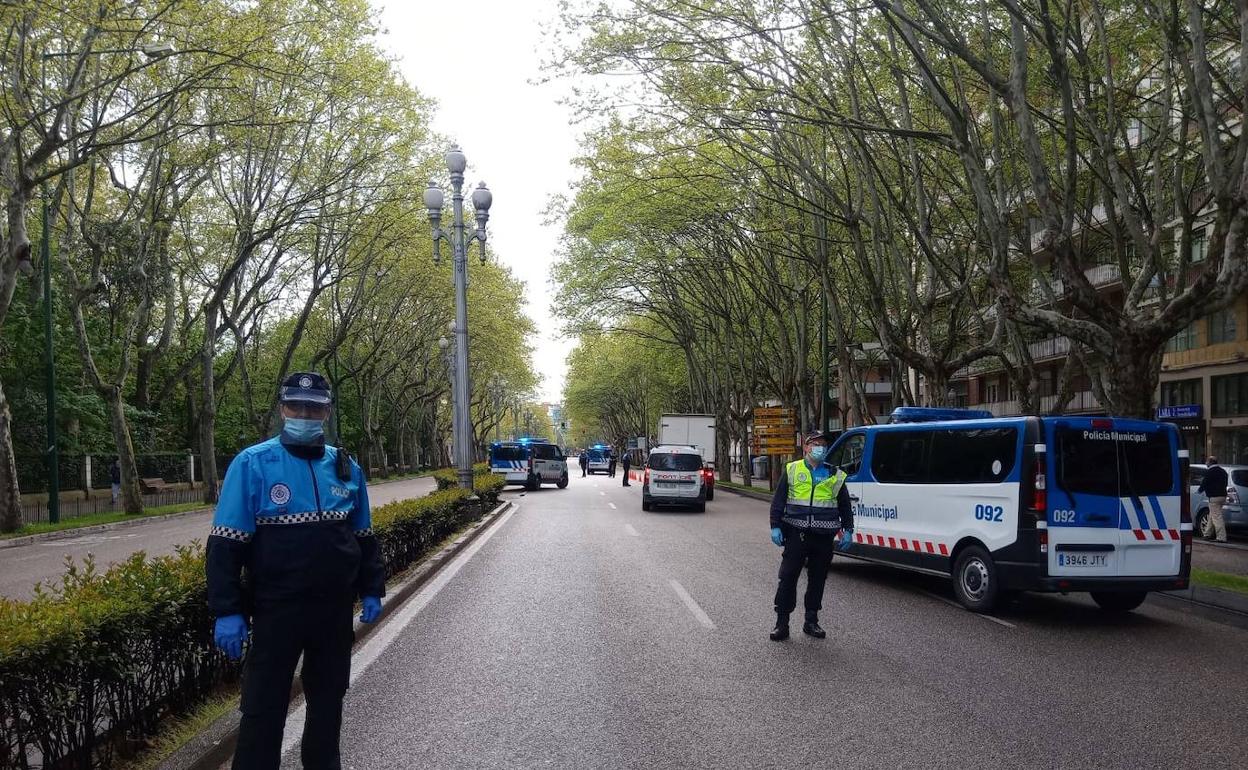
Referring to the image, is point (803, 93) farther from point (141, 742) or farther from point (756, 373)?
point (756, 373)

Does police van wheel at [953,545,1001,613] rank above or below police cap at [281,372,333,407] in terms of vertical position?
below

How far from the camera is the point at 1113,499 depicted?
29.2ft

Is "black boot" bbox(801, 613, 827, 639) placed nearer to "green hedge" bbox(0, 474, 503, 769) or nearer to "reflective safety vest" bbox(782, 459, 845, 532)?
"reflective safety vest" bbox(782, 459, 845, 532)

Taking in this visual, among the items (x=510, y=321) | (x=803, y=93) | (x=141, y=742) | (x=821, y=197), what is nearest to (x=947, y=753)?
(x=141, y=742)

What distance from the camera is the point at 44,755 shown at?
4.02 meters

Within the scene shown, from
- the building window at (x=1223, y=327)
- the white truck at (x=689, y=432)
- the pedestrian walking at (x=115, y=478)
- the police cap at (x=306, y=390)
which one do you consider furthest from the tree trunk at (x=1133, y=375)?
the pedestrian walking at (x=115, y=478)

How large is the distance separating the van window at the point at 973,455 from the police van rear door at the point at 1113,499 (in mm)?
472

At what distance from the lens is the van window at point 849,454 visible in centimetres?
1193

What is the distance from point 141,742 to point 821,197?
18.8 metres

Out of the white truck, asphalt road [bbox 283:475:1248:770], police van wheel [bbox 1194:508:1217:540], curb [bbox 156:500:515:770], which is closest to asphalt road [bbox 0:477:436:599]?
curb [bbox 156:500:515:770]

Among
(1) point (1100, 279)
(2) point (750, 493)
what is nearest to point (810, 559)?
(2) point (750, 493)

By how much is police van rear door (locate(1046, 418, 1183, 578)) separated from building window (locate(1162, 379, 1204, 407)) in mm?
26902

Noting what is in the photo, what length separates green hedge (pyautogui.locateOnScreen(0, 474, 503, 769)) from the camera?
391 centimetres

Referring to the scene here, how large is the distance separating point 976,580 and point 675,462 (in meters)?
15.8
